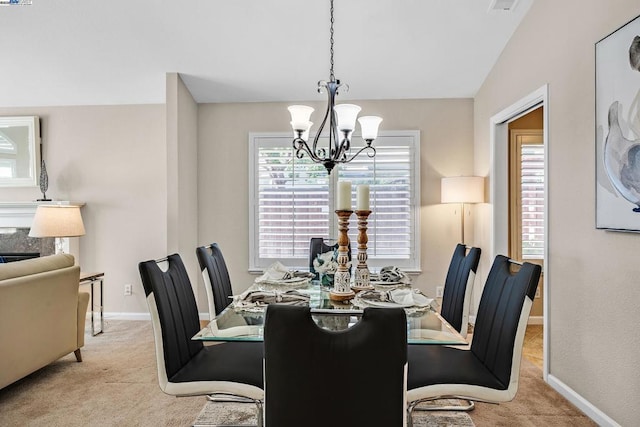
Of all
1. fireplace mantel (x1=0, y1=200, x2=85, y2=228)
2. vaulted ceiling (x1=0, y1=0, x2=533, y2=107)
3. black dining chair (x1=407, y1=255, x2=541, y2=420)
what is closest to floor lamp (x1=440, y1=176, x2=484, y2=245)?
vaulted ceiling (x1=0, y1=0, x2=533, y2=107)

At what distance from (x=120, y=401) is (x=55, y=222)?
2.06 meters

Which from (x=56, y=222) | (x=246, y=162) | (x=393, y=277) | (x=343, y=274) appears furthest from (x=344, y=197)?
(x=56, y=222)

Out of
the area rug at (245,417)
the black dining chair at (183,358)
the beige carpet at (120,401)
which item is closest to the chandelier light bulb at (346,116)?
the black dining chair at (183,358)

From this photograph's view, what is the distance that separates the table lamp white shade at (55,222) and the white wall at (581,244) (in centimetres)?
412

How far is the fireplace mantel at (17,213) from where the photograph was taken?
468cm

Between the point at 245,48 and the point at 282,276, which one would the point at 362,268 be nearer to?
the point at 282,276

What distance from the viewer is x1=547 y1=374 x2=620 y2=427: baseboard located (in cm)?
241

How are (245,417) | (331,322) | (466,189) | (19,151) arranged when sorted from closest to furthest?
(331,322) → (245,417) → (466,189) → (19,151)

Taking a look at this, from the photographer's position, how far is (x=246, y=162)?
475cm

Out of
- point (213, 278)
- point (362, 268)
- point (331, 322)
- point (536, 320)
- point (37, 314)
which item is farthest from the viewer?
point (536, 320)

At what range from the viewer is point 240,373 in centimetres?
191

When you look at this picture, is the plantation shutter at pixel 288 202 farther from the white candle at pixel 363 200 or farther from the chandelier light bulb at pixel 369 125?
the white candle at pixel 363 200

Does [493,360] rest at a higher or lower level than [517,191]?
lower

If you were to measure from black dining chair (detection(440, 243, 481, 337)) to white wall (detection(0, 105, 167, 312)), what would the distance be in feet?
10.7
